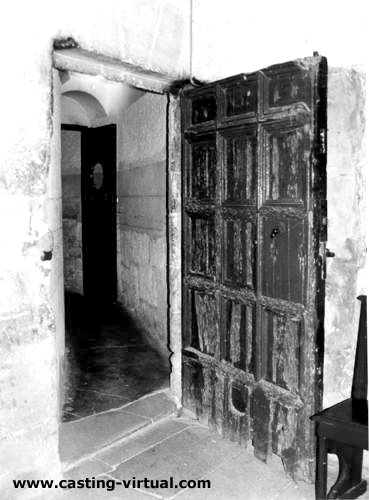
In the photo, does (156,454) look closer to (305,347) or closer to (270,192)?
(305,347)

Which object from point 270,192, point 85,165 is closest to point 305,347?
point 270,192

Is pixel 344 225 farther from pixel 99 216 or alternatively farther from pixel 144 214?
pixel 99 216

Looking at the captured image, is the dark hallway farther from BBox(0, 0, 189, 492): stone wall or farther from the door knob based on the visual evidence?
the door knob

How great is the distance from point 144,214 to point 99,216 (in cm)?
163

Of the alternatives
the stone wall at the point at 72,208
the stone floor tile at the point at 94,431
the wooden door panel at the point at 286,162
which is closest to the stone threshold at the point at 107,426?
the stone floor tile at the point at 94,431

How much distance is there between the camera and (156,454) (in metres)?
2.75

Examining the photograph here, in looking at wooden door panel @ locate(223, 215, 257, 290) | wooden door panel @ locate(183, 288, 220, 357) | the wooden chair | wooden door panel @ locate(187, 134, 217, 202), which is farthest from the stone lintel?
the wooden chair

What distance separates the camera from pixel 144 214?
4938 mm

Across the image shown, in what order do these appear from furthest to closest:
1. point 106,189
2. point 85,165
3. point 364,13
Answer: point 85,165
point 106,189
point 364,13

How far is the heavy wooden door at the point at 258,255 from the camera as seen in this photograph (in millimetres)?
2262

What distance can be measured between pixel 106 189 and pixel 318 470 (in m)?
4.58

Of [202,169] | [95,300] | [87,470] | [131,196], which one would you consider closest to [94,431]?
[87,470]

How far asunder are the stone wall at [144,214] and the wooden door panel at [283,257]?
78.4 inches

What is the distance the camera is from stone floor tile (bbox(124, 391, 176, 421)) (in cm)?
319
